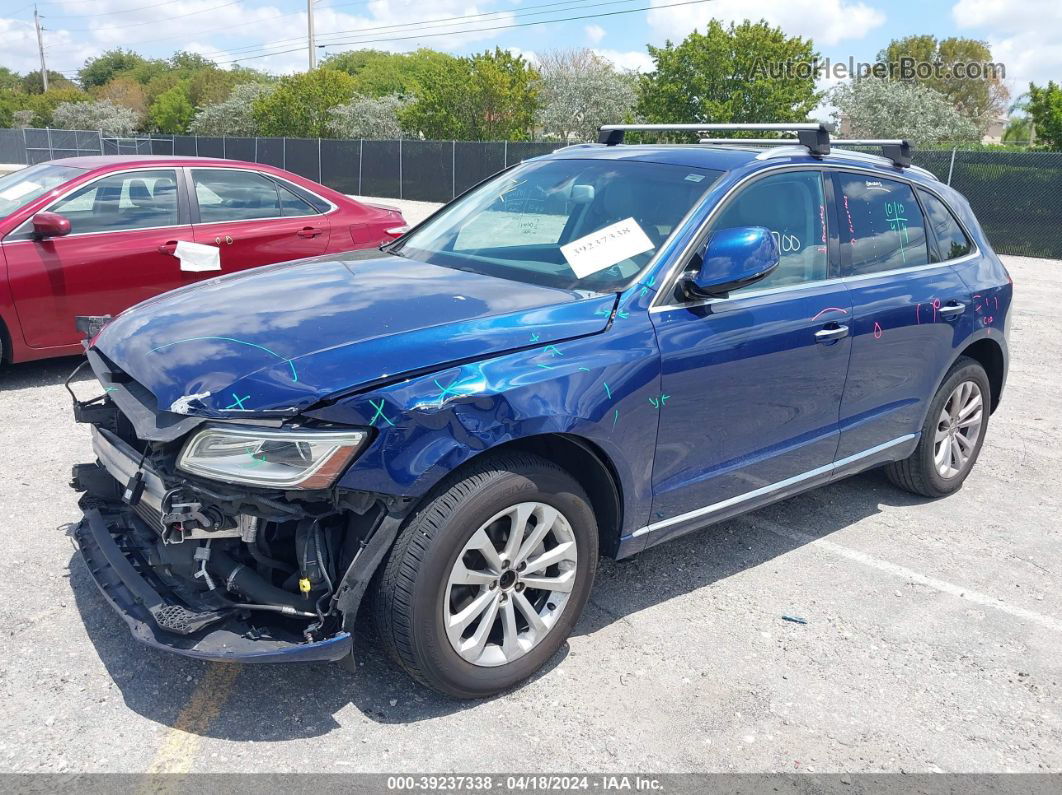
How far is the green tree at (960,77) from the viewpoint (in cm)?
4916

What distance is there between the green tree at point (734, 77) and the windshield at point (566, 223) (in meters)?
30.7

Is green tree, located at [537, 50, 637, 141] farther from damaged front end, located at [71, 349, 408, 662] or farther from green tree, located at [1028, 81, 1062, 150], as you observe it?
damaged front end, located at [71, 349, 408, 662]

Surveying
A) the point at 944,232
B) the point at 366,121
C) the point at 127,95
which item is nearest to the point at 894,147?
the point at 944,232

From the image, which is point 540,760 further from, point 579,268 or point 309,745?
point 579,268

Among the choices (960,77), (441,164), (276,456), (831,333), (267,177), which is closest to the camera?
(276,456)

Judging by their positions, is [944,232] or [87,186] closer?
[944,232]

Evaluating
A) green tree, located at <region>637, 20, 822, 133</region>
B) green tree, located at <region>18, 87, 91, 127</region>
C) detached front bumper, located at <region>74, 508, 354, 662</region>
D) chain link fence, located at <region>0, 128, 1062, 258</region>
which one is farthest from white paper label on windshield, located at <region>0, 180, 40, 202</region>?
green tree, located at <region>18, 87, 91, 127</region>

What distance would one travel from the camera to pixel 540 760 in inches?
115

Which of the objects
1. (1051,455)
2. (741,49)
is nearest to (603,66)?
(741,49)

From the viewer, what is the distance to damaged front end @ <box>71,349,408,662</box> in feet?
9.04

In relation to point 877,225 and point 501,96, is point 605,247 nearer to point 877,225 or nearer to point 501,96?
point 877,225

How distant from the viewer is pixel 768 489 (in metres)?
4.08

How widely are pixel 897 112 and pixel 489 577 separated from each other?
3610 centimetres

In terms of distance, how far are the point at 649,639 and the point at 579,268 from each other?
1467 mm
